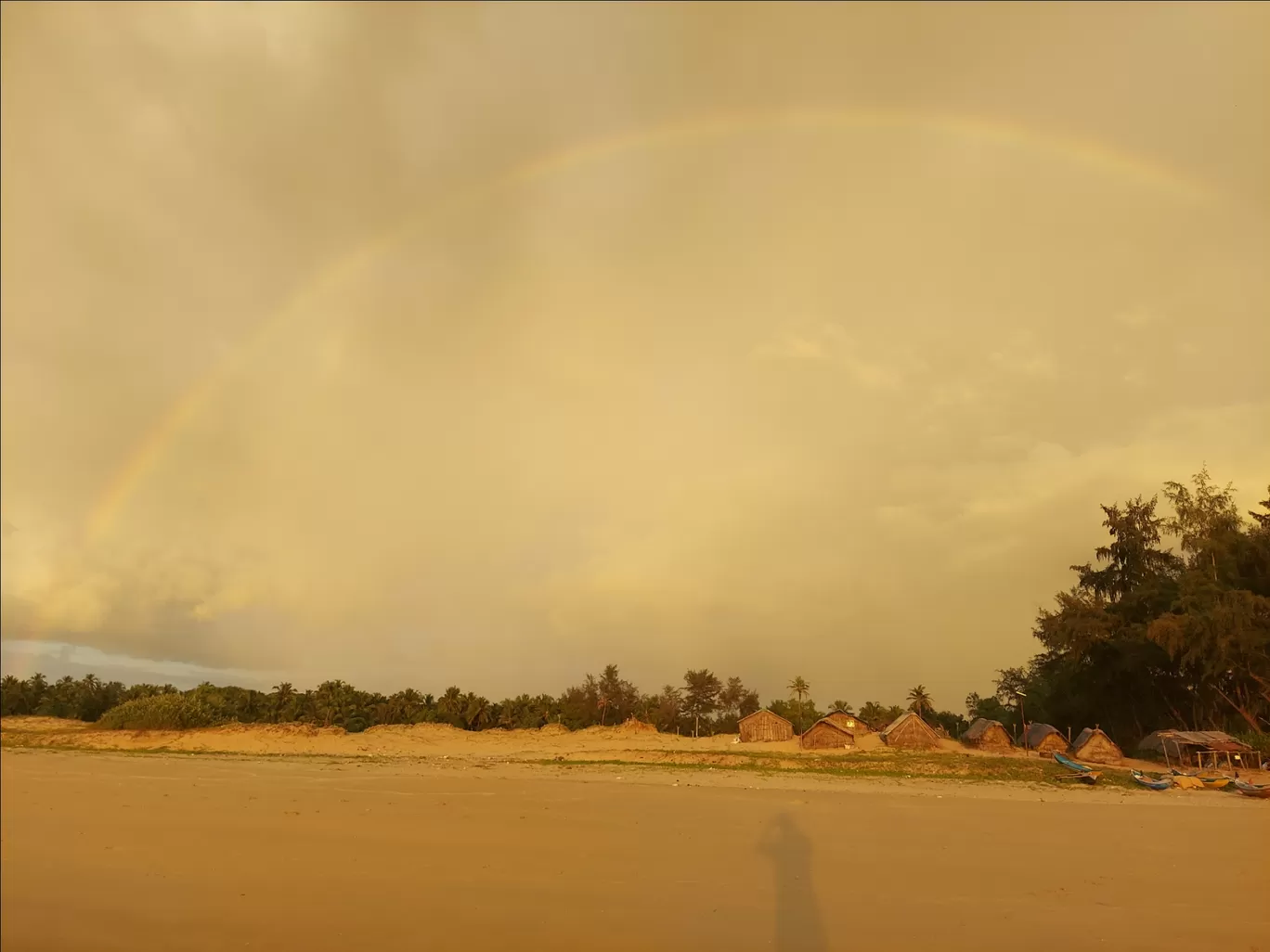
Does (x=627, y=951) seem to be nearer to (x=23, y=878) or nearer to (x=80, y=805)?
(x=23, y=878)

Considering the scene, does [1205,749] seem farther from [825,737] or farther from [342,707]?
[342,707]

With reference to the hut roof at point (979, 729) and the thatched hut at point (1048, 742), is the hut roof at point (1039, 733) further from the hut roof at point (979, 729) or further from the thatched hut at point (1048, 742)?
the hut roof at point (979, 729)

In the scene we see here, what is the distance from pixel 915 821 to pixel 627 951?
39.7 ft

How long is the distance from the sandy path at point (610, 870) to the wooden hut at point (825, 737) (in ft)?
92.2

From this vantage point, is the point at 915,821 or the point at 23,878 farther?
the point at 915,821

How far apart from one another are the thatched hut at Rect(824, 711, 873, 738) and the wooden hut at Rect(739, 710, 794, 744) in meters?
3.49

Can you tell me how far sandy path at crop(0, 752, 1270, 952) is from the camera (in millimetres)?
9602

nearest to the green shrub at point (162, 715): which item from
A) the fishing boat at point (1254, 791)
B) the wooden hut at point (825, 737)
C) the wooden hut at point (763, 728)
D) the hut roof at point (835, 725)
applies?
the wooden hut at point (763, 728)

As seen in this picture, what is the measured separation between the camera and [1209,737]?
38188mm

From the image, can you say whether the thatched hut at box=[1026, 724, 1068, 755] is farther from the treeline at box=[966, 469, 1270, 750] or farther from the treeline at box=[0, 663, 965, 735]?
the treeline at box=[0, 663, 965, 735]

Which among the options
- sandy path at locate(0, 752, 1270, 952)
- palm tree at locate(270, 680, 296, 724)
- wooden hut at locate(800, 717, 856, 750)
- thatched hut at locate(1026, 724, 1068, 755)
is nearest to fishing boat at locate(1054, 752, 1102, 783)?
sandy path at locate(0, 752, 1270, 952)

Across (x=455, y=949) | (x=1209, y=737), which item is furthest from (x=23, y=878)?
(x=1209, y=737)

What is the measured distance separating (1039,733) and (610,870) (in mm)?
48601

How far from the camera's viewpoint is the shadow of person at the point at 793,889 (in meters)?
9.30
